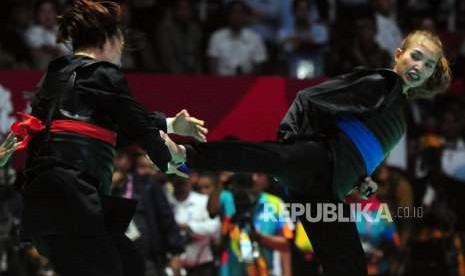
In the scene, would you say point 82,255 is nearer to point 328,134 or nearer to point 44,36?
point 328,134

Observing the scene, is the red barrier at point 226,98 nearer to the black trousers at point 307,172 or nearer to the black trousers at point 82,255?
the black trousers at point 307,172

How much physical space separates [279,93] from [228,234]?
4.81 ft

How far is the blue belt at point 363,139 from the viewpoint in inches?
204

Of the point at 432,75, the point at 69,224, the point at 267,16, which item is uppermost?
the point at 267,16

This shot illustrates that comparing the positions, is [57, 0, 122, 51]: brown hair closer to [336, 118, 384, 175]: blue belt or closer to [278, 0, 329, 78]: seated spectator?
[336, 118, 384, 175]: blue belt

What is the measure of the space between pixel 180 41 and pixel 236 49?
548 mm

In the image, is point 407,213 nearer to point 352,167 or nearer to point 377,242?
Result: point 377,242

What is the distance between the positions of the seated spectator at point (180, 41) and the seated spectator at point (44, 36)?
1.07 metres

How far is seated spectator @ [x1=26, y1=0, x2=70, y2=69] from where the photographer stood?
9.26 metres

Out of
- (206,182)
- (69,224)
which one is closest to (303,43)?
(206,182)

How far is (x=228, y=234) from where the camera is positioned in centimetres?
801

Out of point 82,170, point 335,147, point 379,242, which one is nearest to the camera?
point 82,170

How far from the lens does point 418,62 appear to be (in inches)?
213

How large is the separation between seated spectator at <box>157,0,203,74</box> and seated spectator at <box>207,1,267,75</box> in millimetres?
166
